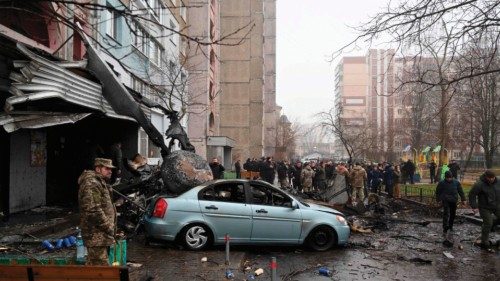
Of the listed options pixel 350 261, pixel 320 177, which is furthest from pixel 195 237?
pixel 320 177

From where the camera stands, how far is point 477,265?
8844 millimetres

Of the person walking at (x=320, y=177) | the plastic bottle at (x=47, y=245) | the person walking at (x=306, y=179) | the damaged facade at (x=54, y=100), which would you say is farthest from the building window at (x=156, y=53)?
the plastic bottle at (x=47, y=245)

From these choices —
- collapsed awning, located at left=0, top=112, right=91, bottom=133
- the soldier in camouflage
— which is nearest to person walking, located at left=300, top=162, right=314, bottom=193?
collapsed awning, located at left=0, top=112, right=91, bottom=133

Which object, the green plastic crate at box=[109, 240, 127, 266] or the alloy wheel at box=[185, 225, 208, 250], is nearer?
the green plastic crate at box=[109, 240, 127, 266]

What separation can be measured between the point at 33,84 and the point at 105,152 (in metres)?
7.51

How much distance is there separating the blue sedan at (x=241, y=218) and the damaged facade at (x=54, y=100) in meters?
2.39

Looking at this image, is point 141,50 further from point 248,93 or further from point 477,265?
point 248,93

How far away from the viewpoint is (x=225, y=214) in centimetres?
912

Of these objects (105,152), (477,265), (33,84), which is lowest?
(477,265)

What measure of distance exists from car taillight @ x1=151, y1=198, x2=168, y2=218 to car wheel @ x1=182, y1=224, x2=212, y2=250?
0.56 metres

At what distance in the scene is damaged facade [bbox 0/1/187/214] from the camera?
740cm

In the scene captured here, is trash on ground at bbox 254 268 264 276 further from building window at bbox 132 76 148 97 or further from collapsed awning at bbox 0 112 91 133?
building window at bbox 132 76 148 97

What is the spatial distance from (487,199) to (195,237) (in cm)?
642

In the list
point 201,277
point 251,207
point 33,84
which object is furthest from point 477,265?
point 33,84
